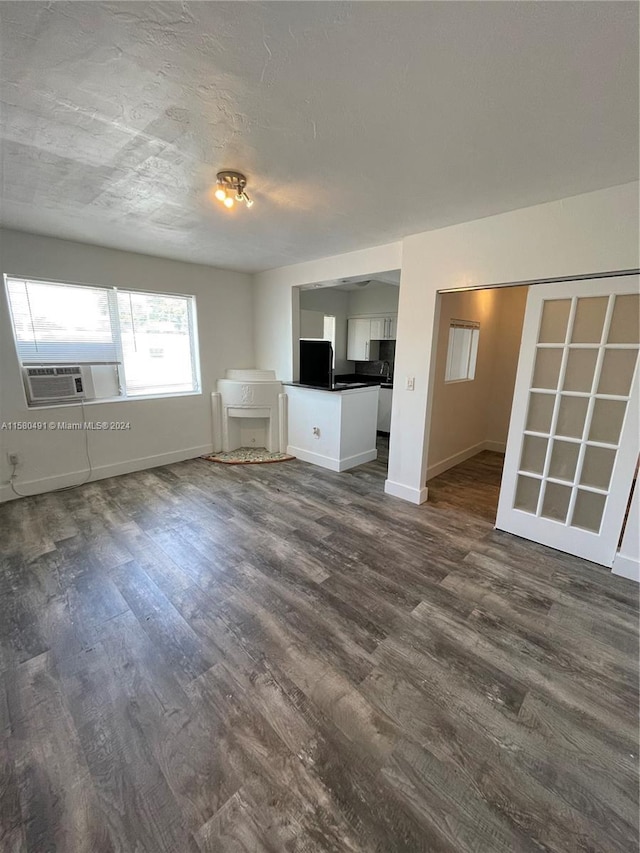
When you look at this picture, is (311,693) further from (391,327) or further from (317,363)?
(391,327)

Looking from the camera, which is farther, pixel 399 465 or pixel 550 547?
pixel 399 465

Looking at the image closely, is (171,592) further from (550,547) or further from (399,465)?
(550,547)

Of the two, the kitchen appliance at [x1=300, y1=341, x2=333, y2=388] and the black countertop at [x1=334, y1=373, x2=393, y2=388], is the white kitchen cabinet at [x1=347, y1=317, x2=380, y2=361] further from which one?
the kitchen appliance at [x1=300, y1=341, x2=333, y2=388]

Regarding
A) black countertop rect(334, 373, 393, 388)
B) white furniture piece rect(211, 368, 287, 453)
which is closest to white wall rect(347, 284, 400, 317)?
black countertop rect(334, 373, 393, 388)

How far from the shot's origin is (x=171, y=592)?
2.12 metres

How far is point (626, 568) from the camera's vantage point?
91.6 inches

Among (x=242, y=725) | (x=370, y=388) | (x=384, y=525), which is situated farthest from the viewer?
(x=370, y=388)

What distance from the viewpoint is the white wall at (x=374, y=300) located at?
5.85 meters

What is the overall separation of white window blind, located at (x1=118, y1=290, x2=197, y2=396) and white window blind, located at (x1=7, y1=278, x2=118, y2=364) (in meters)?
0.19

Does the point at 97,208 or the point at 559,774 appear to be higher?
the point at 97,208

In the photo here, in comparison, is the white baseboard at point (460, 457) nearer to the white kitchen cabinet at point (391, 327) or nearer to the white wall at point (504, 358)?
the white wall at point (504, 358)

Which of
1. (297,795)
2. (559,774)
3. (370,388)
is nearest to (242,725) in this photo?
(297,795)

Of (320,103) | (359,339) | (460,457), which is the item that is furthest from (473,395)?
(320,103)

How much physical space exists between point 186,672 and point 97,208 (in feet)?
10.4
